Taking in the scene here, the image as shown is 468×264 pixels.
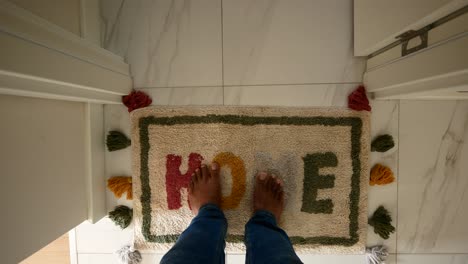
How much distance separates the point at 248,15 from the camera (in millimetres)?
906

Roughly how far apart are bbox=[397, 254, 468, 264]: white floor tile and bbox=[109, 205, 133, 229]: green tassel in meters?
1.02

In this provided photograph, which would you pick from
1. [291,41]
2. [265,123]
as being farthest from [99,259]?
[291,41]

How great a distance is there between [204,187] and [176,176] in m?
0.13

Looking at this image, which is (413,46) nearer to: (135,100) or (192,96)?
(192,96)

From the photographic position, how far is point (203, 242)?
2.35ft

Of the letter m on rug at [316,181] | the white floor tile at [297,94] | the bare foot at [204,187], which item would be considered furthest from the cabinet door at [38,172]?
the letter m on rug at [316,181]

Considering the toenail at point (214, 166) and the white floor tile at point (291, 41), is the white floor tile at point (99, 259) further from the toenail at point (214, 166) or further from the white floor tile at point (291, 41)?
the white floor tile at point (291, 41)

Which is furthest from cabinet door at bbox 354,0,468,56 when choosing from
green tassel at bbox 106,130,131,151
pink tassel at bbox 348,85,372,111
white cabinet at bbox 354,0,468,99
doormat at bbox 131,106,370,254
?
green tassel at bbox 106,130,131,151

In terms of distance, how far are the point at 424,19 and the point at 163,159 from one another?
85 cm

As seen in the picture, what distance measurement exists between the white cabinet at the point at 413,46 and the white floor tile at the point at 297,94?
0.10 metres

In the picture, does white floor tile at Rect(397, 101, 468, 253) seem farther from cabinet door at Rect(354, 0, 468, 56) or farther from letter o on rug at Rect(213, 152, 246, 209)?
letter o on rug at Rect(213, 152, 246, 209)

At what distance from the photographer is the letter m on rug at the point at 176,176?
0.93m

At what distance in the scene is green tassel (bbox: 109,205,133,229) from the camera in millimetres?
931

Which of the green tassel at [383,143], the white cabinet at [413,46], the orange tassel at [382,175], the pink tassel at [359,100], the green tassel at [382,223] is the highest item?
the white cabinet at [413,46]
